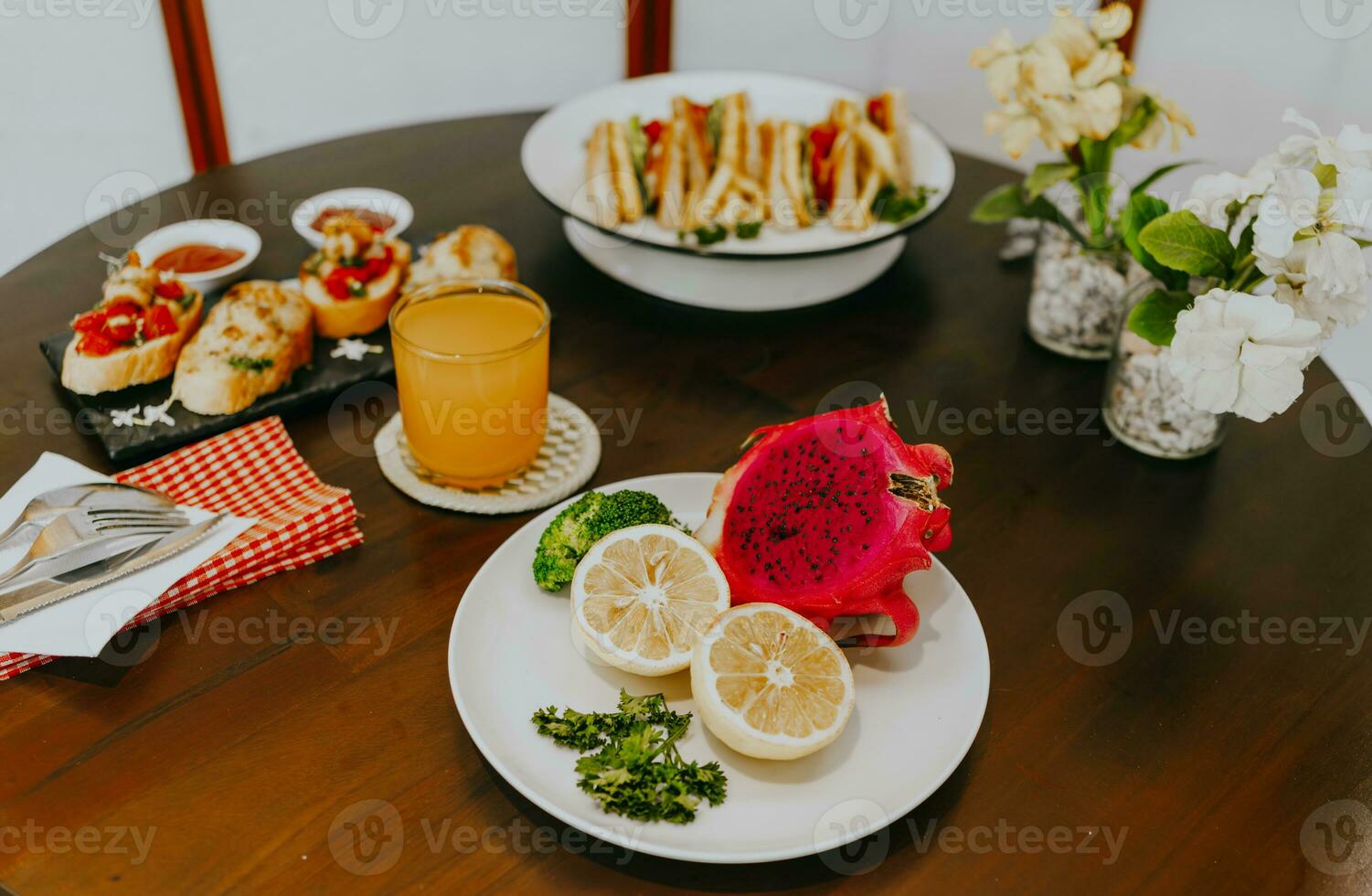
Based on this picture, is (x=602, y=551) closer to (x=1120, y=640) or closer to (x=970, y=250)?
(x=1120, y=640)

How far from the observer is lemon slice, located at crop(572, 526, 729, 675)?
111 cm

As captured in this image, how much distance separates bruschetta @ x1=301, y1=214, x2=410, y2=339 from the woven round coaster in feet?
0.69

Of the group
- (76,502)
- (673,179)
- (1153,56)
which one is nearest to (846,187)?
(673,179)

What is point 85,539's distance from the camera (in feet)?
4.09

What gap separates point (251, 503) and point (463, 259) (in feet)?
1.86

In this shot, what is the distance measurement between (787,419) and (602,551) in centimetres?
55

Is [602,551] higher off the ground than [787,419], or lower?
higher

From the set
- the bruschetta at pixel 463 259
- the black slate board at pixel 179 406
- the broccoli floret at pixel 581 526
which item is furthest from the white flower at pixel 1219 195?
the black slate board at pixel 179 406

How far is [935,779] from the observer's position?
105 centimetres

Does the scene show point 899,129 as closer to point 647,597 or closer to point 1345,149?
point 1345,149

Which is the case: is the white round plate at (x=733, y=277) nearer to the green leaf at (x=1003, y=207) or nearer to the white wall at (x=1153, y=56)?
the green leaf at (x=1003, y=207)

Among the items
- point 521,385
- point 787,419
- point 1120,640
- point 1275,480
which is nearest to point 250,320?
point 521,385

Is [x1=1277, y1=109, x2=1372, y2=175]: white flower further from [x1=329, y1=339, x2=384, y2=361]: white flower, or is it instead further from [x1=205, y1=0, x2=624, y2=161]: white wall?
[x1=205, y1=0, x2=624, y2=161]: white wall

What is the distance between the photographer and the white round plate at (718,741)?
1015 millimetres
